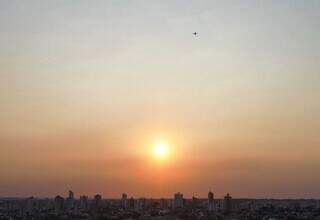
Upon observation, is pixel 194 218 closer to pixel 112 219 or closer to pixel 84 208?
pixel 112 219

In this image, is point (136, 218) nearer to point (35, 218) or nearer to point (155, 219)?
point (155, 219)

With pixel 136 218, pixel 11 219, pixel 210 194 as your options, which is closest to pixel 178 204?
pixel 210 194

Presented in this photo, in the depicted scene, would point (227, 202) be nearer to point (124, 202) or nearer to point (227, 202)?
point (227, 202)

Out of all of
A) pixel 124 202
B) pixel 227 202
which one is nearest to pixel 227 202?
pixel 227 202

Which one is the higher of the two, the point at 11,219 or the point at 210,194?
the point at 210,194

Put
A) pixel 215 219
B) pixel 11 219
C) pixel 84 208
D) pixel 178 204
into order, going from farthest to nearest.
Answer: pixel 178 204, pixel 84 208, pixel 215 219, pixel 11 219

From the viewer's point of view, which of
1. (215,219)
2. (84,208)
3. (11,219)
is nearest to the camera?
(11,219)

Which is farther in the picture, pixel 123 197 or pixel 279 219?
pixel 123 197

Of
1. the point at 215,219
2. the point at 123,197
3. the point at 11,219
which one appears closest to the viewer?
the point at 11,219

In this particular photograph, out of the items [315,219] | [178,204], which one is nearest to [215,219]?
[315,219]
